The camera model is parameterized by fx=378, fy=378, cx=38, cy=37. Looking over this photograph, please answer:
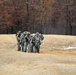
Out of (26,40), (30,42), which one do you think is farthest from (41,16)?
(30,42)

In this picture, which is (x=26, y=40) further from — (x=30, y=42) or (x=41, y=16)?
(x=41, y=16)

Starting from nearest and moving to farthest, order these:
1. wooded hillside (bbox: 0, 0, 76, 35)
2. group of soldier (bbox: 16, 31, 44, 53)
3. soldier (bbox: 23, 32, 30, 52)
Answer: group of soldier (bbox: 16, 31, 44, 53), soldier (bbox: 23, 32, 30, 52), wooded hillside (bbox: 0, 0, 76, 35)

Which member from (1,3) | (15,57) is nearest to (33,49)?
(15,57)

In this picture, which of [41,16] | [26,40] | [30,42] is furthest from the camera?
[41,16]

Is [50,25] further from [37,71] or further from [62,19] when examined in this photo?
[37,71]

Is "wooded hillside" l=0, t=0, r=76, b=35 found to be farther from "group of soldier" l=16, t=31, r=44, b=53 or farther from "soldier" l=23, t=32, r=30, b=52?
"soldier" l=23, t=32, r=30, b=52

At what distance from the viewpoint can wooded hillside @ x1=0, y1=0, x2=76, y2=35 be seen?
62938 millimetres

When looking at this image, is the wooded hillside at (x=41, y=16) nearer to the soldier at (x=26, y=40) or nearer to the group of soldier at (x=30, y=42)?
the group of soldier at (x=30, y=42)

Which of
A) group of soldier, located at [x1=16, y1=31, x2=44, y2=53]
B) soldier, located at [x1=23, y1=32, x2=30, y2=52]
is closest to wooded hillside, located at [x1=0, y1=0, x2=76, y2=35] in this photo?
group of soldier, located at [x1=16, y1=31, x2=44, y2=53]

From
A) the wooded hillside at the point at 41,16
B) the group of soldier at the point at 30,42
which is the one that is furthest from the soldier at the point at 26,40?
the wooded hillside at the point at 41,16

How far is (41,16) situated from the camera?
6344 cm

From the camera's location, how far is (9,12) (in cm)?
6162

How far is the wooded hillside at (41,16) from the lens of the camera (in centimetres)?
6294

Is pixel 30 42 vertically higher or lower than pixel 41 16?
higher
